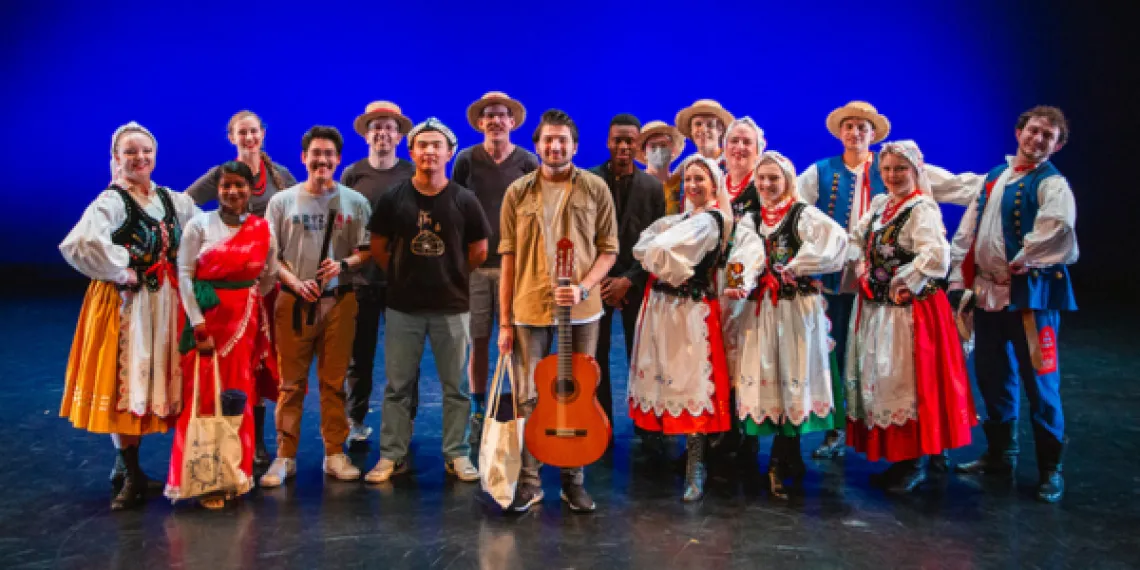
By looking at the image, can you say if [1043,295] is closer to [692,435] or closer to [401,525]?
[692,435]

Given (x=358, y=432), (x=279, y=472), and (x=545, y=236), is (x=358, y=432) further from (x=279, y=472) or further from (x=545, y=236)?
(x=545, y=236)

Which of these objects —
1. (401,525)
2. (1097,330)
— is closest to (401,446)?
(401,525)

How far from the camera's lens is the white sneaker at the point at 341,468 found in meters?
3.69

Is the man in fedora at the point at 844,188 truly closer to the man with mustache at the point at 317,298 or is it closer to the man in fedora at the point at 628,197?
the man in fedora at the point at 628,197

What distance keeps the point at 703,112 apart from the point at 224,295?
7.98 feet

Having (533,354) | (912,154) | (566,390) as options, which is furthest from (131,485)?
(912,154)

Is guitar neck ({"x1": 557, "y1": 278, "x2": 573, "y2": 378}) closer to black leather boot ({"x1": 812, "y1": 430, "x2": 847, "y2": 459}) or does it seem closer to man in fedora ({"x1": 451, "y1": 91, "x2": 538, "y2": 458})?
man in fedora ({"x1": 451, "y1": 91, "x2": 538, "y2": 458})

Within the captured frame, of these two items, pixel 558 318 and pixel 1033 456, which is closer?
pixel 558 318

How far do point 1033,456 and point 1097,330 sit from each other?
3.72 m

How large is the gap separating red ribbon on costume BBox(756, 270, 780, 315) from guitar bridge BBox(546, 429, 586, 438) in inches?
34.9

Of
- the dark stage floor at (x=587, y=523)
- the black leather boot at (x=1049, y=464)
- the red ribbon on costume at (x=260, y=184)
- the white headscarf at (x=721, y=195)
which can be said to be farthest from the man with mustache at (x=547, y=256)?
the black leather boot at (x=1049, y=464)

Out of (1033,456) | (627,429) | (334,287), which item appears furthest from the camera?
(627,429)

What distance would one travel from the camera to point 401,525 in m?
3.19

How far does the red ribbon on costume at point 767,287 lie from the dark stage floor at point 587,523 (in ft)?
2.66
